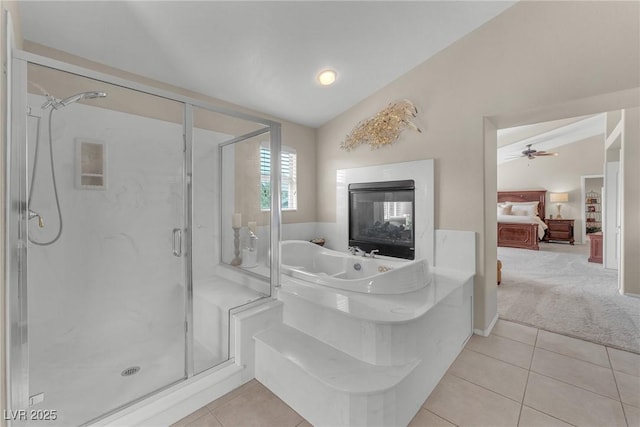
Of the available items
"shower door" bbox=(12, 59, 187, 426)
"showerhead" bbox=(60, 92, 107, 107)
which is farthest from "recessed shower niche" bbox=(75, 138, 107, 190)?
"showerhead" bbox=(60, 92, 107, 107)

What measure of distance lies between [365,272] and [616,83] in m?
2.41

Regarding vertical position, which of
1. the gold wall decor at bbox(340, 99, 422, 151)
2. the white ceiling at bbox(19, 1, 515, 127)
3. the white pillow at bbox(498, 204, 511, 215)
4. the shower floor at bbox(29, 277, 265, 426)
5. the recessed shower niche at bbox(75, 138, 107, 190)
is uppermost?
the white ceiling at bbox(19, 1, 515, 127)

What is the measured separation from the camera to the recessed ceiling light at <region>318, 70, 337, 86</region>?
2.67 metres

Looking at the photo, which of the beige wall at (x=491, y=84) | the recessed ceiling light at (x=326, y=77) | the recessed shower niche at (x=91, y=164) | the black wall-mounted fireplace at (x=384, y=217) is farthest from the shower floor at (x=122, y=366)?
the recessed ceiling light at (x=326, y=77)

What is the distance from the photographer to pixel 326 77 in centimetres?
273

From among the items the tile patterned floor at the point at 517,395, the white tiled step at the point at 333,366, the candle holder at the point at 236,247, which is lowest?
the tile patterned floor at the point at 517,395

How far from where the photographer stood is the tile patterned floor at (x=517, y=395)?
58.2 inches

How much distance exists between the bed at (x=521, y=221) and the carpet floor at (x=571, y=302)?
5.18 feet

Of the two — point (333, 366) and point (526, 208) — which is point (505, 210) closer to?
point (526, 208)

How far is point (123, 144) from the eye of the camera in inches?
87.4

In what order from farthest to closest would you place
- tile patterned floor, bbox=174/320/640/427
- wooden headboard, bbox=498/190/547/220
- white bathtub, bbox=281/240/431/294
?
wooden headboard, bbox=498/190/547/220
white bathtub, bbox=281/240/431/294
tile patterned floor, bbox=174/320/640/427

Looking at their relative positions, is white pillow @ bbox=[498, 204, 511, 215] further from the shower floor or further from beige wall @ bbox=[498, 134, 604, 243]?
the shower floor

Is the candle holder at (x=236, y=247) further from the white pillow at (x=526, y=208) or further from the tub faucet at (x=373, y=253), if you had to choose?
the white pillow at (x=526, y=208)

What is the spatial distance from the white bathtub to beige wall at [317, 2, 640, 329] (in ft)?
2.35
